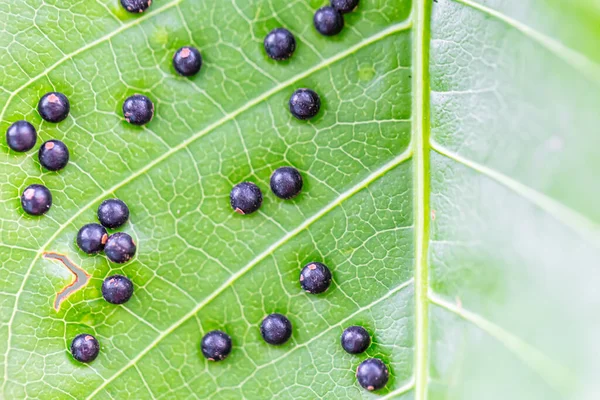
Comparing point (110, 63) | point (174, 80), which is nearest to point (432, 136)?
point (174, 80)

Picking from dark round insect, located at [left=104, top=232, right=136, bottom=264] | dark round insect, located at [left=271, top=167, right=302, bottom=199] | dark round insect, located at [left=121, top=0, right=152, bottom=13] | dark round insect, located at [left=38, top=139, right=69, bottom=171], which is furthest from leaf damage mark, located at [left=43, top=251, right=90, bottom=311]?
dark round insect, located at [left=121, top=0, right=152, bottom=13]

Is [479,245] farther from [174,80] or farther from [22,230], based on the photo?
[22,230]

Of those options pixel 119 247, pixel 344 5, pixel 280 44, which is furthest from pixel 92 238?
pixel 344 5

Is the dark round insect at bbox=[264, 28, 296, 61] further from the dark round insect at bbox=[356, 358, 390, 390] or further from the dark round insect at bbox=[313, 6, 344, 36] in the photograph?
→ the dark round insect at bbox=[356, 358, 390, 390]

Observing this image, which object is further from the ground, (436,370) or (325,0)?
(325,0)

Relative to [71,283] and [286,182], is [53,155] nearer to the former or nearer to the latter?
[71,283]

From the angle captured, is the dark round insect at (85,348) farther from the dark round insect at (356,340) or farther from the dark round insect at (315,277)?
the dark round insect at (356,340)
